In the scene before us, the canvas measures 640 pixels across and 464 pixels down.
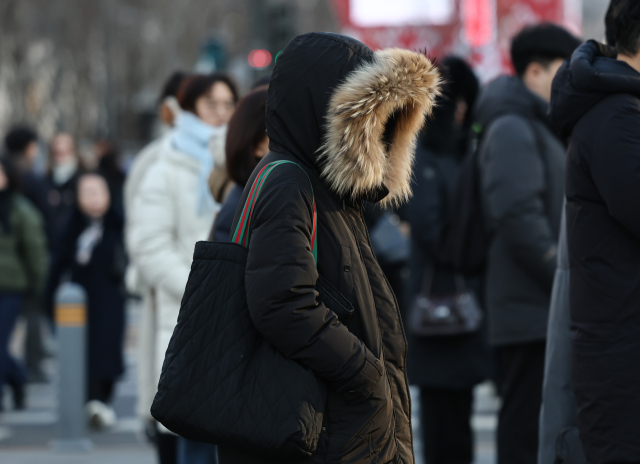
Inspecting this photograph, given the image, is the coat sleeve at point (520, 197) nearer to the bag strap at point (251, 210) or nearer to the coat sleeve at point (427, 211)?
the coat sleeve at point (427, 211)

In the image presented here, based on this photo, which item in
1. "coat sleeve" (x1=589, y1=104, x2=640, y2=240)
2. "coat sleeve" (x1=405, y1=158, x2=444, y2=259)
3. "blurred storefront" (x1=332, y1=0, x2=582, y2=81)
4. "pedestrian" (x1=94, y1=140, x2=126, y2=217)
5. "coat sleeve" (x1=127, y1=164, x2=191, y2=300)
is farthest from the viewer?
"blurred storefront" (x1=332, y1=0, x2=582, y2=81)

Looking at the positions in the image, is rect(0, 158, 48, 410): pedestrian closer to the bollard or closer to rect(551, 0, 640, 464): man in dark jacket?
the bollard

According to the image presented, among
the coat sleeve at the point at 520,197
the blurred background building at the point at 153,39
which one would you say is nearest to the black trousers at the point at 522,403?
the coat sleeve at the point at 520,197

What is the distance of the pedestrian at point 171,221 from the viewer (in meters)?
4.91

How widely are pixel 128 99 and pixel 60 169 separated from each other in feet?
96.6

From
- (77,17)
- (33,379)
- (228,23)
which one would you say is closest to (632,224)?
(33,379)

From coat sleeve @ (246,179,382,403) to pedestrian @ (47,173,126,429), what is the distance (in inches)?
221

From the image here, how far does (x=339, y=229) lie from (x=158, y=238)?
225 cm

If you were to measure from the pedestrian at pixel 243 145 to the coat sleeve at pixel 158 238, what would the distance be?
922 mm

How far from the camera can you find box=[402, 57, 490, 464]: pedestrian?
5578 mm

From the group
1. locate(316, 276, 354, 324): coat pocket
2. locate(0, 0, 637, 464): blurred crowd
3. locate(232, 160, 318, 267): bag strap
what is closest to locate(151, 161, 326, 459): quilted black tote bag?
locate(232, 160, 318, 267): bag strap

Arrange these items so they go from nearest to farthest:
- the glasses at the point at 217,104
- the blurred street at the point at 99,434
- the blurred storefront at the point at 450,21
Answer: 1. the glasses at the point at 217,104
2. the blurred street at the point at 99,434
3. the blurred storefront at the point at 450,21

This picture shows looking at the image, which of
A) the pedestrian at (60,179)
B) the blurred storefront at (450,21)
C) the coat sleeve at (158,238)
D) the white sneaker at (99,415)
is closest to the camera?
the coat sleeve at (158,238)

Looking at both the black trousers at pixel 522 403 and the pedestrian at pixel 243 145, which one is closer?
the pedestrian at pixel 243 145
